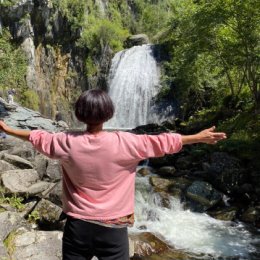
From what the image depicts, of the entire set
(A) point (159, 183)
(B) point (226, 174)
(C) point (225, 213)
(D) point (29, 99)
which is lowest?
(C) point (225, 213)

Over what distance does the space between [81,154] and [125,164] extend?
0.93ft

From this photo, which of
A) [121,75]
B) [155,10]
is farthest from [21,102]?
[155,10]

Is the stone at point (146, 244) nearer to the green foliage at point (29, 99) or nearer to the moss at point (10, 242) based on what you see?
the moss at point (10, 242)

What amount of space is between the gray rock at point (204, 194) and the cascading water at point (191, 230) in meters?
0.44

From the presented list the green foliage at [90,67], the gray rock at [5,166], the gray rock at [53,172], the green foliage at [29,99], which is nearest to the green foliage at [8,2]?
the green foliage at [29,99]

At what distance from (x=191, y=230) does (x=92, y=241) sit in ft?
26.0

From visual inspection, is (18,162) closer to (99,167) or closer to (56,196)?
(56,196)

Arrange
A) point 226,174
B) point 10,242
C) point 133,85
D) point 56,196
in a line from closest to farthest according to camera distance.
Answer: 1. point 10,242
2. point 56,196
3. point 226,174
4. point 133,85

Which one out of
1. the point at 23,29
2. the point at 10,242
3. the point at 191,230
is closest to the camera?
the point at 10,242

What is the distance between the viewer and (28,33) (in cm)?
2448

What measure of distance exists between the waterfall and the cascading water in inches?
543

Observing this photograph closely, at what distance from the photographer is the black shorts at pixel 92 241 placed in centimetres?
252

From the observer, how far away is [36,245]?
5.96 metres

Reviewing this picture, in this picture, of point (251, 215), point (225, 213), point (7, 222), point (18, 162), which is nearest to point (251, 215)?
point (251, 215)
